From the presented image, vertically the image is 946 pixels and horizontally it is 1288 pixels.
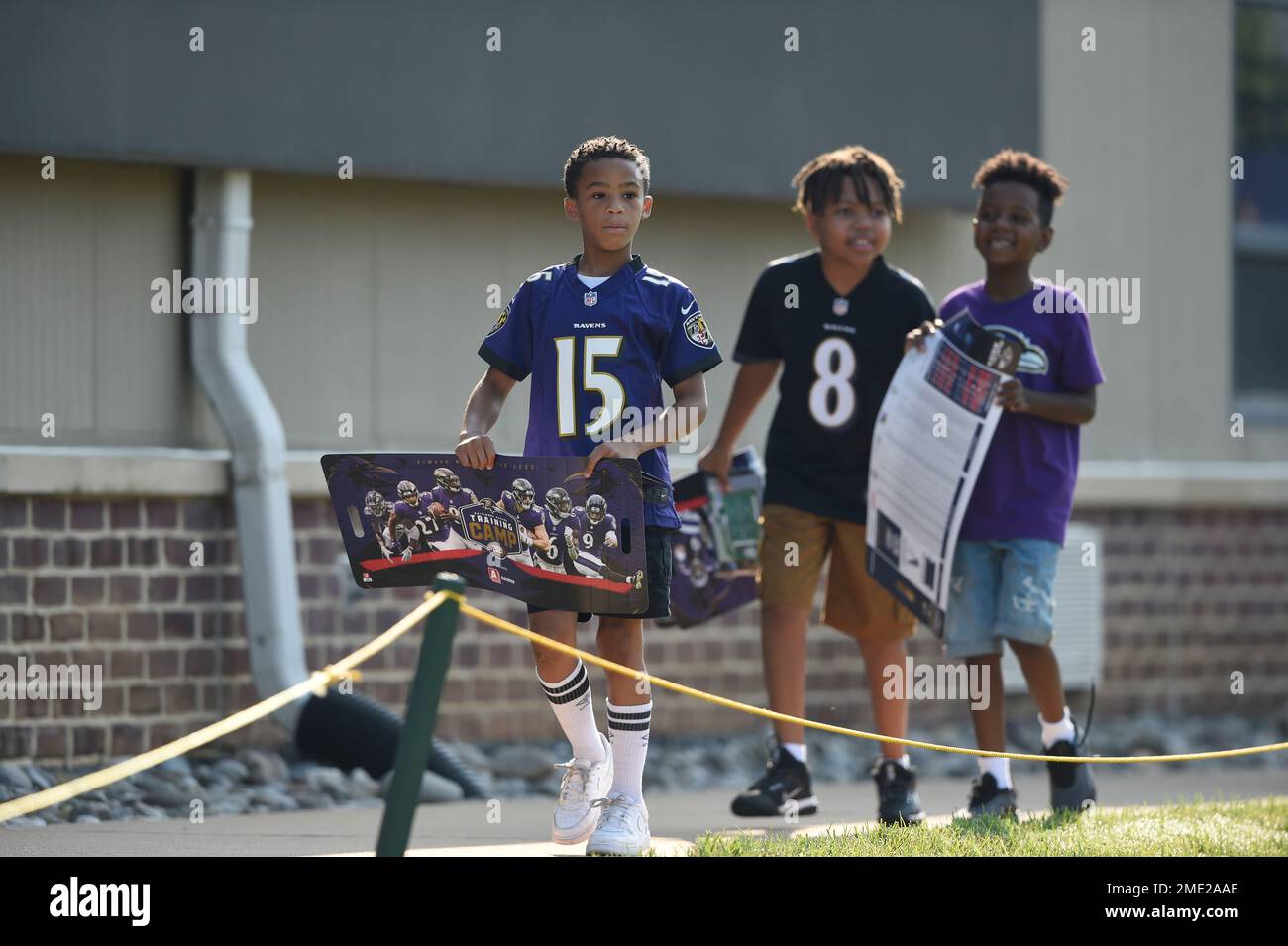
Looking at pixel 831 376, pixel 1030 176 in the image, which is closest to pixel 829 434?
pixel 831 376

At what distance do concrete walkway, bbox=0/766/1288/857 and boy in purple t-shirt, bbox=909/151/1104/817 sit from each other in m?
0.70

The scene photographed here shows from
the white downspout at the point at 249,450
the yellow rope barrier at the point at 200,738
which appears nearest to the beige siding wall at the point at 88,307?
the white downspout at the point at 249,450

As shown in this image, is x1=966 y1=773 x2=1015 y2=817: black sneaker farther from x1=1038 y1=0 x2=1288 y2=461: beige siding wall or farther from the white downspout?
x1=1038 y1=0 x2=1288 y2=461: beige siding wall

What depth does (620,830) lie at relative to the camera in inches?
190

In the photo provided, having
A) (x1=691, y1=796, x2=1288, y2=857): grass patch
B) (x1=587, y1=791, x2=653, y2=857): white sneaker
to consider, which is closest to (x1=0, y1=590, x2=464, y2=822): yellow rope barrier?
(x1=587, y1=791, x2=653, y2=857): white sneaker

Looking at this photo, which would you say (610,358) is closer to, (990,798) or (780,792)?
(780,792)

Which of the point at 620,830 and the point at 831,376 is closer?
the point at 620,830

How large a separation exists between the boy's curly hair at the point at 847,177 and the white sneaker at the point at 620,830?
2371 millimetres

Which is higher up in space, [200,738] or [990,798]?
[200,738]

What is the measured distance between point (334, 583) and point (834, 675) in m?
2.76

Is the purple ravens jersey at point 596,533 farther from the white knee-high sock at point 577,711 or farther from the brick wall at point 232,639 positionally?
the brick wall at point 232,639

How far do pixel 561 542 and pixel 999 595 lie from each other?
189 cm

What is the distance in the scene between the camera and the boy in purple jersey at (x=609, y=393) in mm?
4980
